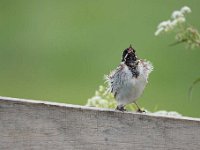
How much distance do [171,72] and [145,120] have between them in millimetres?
6832

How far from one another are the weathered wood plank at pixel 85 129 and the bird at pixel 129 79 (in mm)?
825

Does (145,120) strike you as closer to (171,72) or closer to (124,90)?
(124,90)

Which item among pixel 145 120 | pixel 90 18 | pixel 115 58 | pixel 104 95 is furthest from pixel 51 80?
pixel 145 120

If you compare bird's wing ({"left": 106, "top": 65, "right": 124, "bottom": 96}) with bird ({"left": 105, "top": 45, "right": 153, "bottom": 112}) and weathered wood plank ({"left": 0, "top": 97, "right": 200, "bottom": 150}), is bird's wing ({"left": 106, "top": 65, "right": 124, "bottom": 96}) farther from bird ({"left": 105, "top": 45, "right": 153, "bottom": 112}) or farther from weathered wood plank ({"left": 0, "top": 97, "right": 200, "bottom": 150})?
weathered wood plank ({"left": 0, "top": 97, "right": 200, "bottom": 150})

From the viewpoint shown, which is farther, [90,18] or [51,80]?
[90,18]

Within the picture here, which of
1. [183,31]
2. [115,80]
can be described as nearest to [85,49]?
[183,31]

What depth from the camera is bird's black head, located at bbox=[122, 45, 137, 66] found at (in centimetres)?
425

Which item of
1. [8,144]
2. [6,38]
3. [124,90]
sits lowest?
[8,144]

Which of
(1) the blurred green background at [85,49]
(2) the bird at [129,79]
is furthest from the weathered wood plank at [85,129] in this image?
(1) the blurred green background at [85,49]

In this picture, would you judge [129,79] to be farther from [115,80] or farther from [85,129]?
[85,129]

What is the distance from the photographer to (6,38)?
11.5 meters

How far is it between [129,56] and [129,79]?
21 centimetres

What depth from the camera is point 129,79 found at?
14.7ft

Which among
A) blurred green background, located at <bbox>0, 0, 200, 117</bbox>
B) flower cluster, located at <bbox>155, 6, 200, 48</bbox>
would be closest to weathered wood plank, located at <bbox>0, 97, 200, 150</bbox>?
flower cluster, located at <bbox>155, 6, 200, 48</bbox>
